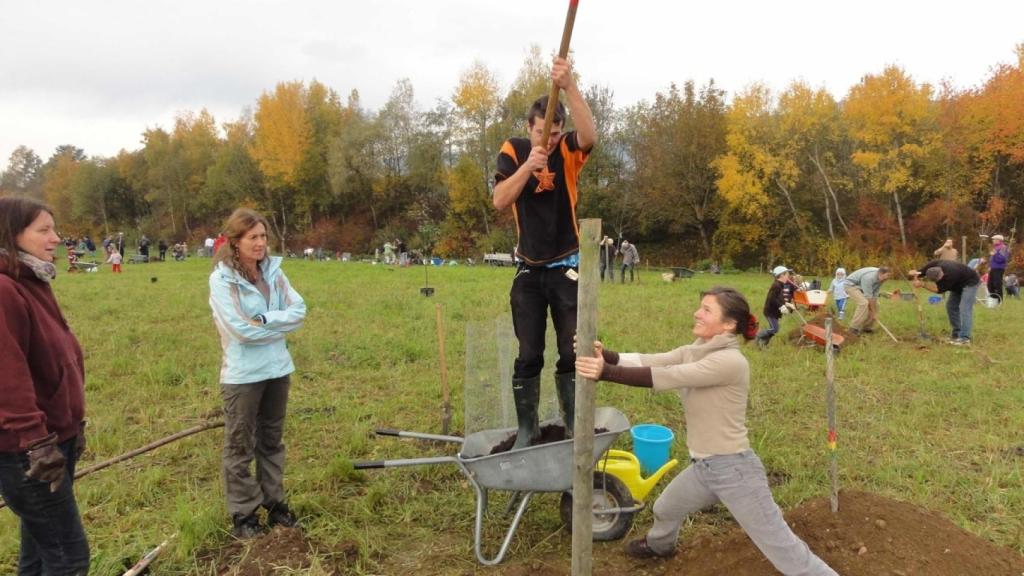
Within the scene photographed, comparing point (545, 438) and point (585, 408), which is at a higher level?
point (585, 408)

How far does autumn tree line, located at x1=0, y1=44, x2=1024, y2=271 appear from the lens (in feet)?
82.7

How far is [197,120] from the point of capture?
5362cm

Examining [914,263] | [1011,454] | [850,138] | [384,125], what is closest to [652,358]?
[1011,454]

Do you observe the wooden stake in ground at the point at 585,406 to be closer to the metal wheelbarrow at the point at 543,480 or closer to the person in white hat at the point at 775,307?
the metal wheelbarrow at the point at 543,480

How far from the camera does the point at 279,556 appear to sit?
2996 mm

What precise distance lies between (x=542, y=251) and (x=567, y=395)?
90 centimetres

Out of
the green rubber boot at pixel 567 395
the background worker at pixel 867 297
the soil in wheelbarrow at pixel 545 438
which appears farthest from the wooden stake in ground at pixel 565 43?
the background worker at pixel 867 297

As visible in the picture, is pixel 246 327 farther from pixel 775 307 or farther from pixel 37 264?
pixel 775 307

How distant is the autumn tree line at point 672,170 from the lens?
82.7ft

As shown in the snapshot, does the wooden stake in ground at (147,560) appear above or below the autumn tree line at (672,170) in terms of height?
below

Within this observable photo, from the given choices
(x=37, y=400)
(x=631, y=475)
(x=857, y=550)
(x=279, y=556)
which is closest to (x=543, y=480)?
(x=631, y=475)

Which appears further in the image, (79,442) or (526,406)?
(526,406)

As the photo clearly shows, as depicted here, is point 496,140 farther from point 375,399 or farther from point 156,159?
point 156,159

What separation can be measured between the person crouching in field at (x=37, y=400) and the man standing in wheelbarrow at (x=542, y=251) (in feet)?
6.98
